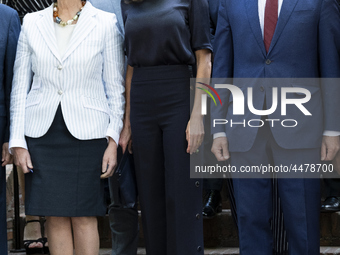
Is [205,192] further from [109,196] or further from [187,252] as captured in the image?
[187,252]

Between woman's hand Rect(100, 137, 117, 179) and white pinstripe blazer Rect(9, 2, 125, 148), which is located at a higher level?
white pinstripe blazer Rect(9, 2, 125, 148)

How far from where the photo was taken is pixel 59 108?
2.93 metres

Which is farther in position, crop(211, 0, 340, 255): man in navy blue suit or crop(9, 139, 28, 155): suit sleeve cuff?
crop(9, 139, 28, 155): suit sleeve cuff

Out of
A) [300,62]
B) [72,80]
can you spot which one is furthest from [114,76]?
[300,62]

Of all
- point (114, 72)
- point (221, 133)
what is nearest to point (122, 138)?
point (114, 72)

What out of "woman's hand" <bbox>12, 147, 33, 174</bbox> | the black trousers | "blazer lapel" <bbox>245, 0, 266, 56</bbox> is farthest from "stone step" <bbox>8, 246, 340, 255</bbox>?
"blazer lapel" <bbox>245, 0, 266, 56</bbox>

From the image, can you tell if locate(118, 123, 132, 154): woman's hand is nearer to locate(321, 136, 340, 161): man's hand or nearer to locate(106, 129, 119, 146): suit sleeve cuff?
locate(106, 129, 119, 146): suit sleeve cuff

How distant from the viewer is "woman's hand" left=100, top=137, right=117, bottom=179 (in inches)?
117

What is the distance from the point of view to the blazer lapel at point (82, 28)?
116 inches

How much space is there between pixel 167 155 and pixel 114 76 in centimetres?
49

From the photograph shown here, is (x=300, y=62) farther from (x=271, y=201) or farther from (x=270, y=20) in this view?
(x=271, y=201)

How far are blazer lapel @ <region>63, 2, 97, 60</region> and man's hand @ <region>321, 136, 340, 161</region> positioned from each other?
49.8 inches

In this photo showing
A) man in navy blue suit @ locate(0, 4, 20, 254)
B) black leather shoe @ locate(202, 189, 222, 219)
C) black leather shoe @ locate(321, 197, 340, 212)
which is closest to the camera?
man in navy blue suit @ locate(0, 4, 20, 254)

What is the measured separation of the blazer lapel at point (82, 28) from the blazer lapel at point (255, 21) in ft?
2.55
